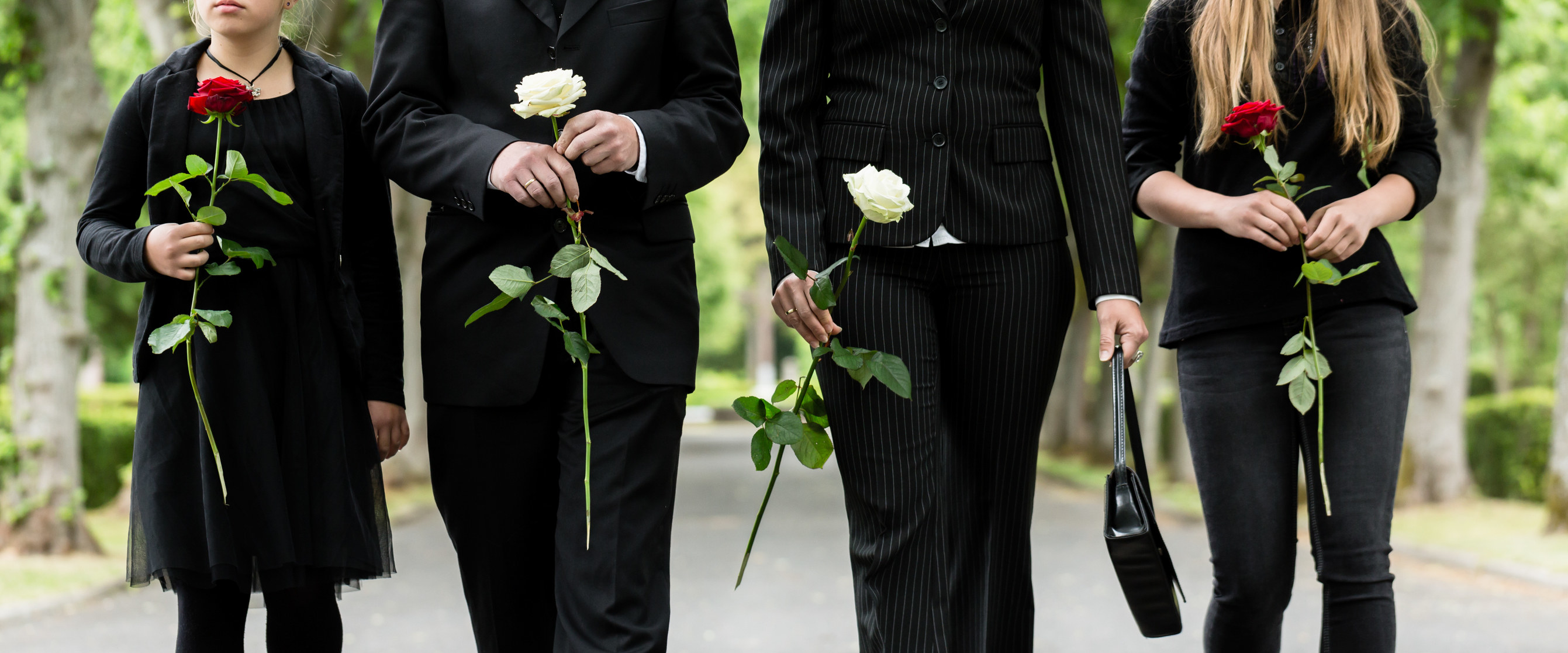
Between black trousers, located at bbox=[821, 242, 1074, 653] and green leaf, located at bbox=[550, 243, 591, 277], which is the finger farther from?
black trousers, located at bbox=[821, 242, 1074, 653]

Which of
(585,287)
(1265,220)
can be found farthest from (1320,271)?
(585,287)

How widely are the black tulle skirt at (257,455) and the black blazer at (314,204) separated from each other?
0.07 meters

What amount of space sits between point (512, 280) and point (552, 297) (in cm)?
21

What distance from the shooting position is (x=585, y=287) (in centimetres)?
286

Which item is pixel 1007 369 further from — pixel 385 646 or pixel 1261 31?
pixel 385 646

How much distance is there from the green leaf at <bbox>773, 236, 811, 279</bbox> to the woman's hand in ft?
3.63

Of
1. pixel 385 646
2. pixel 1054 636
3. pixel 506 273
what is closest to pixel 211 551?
pixel 506 273

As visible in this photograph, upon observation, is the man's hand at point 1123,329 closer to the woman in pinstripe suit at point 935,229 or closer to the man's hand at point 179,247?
the woman in pinstripe suit at point 935,229

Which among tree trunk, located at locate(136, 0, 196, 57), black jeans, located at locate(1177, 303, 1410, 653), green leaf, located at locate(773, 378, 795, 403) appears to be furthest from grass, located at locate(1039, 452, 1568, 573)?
tree trunk, located at locate(136, 0, 196, 57)

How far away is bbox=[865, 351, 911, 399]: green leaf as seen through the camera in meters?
3.04

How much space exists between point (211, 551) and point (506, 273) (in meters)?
0.94

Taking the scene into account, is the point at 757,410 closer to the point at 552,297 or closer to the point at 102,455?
the point at 552,297

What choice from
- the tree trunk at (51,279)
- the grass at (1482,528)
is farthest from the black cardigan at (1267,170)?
the tree trunk at (51,279)

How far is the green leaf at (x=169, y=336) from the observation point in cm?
307
